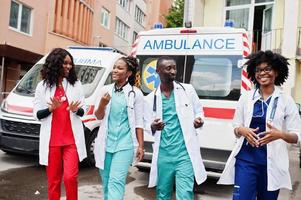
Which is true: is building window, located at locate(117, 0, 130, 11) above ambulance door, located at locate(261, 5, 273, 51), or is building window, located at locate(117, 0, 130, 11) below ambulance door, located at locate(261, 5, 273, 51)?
above

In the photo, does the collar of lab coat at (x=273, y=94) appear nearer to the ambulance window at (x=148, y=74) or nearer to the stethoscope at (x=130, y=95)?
the stethoscope at (x=130, y=95)

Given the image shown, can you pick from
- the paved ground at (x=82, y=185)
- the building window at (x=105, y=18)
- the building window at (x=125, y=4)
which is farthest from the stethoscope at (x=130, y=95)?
the building window at (x=125, y=4)

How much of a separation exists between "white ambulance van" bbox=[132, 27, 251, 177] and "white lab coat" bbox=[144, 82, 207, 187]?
224cm

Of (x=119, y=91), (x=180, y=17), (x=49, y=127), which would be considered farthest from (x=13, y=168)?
(x=180, y=17)

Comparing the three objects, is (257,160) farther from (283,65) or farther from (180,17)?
(180,17)

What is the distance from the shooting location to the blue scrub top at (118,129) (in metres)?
4.31

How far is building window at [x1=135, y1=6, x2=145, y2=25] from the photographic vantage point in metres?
47.0

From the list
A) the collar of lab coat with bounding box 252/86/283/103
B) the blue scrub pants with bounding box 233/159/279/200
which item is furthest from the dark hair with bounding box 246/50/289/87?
the blue scrub pants with bounding box 233/159/279/200

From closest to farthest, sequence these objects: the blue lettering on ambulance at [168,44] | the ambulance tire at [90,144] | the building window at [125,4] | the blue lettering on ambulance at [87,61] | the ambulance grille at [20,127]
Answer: the blue lettering on ambulance at [168,44]
the ambulance grille at [20,127]
the ambulance tire at [90,144]
the blue lettering on ambulance at [87,61]
the building window at [125,4]

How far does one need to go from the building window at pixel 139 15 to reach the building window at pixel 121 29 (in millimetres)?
4425

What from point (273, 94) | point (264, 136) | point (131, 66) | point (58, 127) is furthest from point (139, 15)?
point (264, 136)

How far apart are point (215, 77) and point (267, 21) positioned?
9.26m

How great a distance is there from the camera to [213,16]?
1600 cm

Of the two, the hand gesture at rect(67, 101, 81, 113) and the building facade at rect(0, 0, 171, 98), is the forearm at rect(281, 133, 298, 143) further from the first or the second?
the building facade at rect(0, 0, 171, 98)
